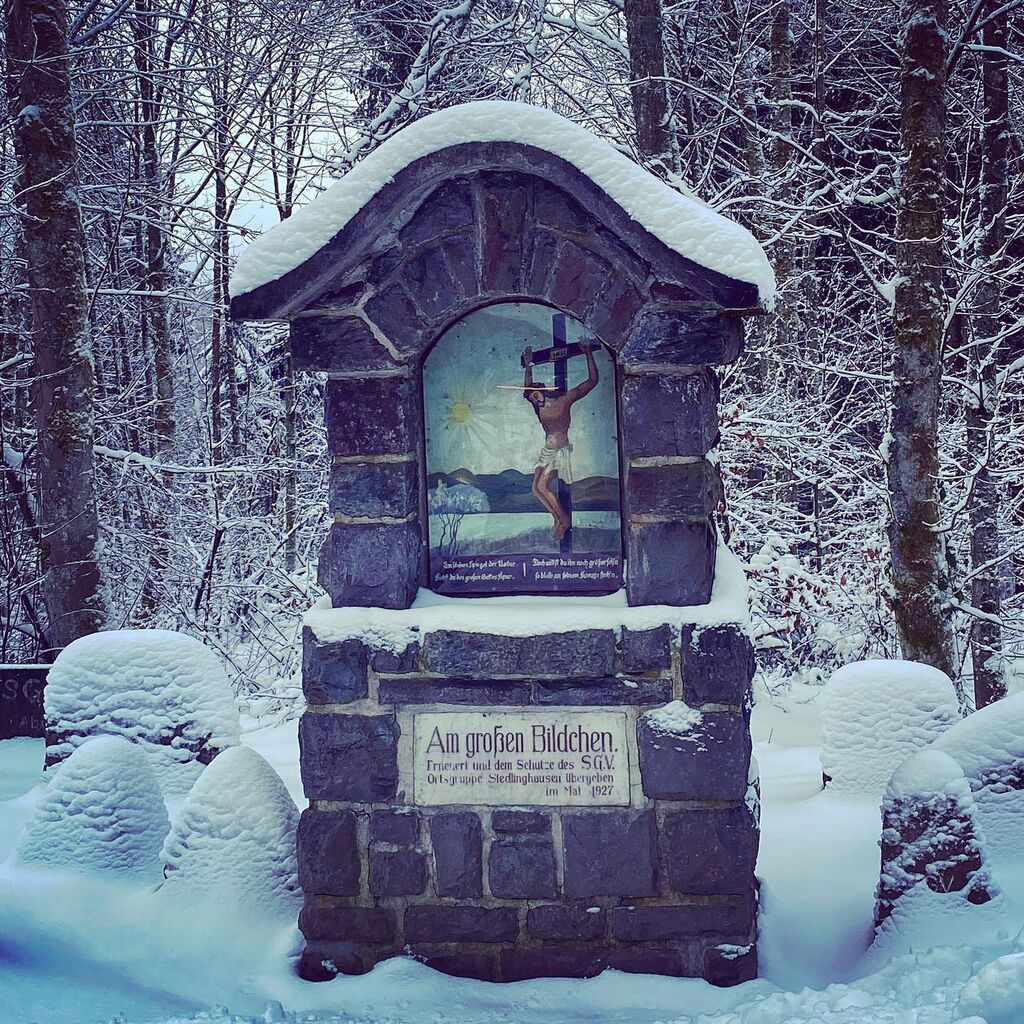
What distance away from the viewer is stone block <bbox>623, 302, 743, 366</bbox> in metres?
3.67

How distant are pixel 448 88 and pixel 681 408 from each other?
5.26m

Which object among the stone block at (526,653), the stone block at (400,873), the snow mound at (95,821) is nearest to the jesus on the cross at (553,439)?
the stone block at (526,653)

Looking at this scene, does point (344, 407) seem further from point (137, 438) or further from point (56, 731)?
point (137, 438)

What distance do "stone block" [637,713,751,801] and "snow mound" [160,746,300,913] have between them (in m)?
1.48

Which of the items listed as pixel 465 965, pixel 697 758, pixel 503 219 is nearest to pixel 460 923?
pixel 465 965

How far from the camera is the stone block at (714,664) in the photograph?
3.68 m

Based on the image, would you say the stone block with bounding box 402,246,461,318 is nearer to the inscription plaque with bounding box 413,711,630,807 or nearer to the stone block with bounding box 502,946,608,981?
the inscription plaque with bounding box 413,711,630,807

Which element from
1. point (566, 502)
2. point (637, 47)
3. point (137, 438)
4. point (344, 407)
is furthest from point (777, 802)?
point (137, 438)

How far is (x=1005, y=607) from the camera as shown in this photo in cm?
845

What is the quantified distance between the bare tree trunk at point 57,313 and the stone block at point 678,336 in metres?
4.31

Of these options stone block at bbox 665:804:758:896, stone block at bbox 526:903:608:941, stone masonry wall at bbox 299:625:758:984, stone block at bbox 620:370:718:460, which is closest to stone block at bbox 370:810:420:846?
stone masonry wall at bbox 299:625:758:984

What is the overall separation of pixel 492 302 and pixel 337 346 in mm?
570

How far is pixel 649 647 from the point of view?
3.71 meters

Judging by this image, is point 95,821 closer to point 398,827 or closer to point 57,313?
point 398,827
